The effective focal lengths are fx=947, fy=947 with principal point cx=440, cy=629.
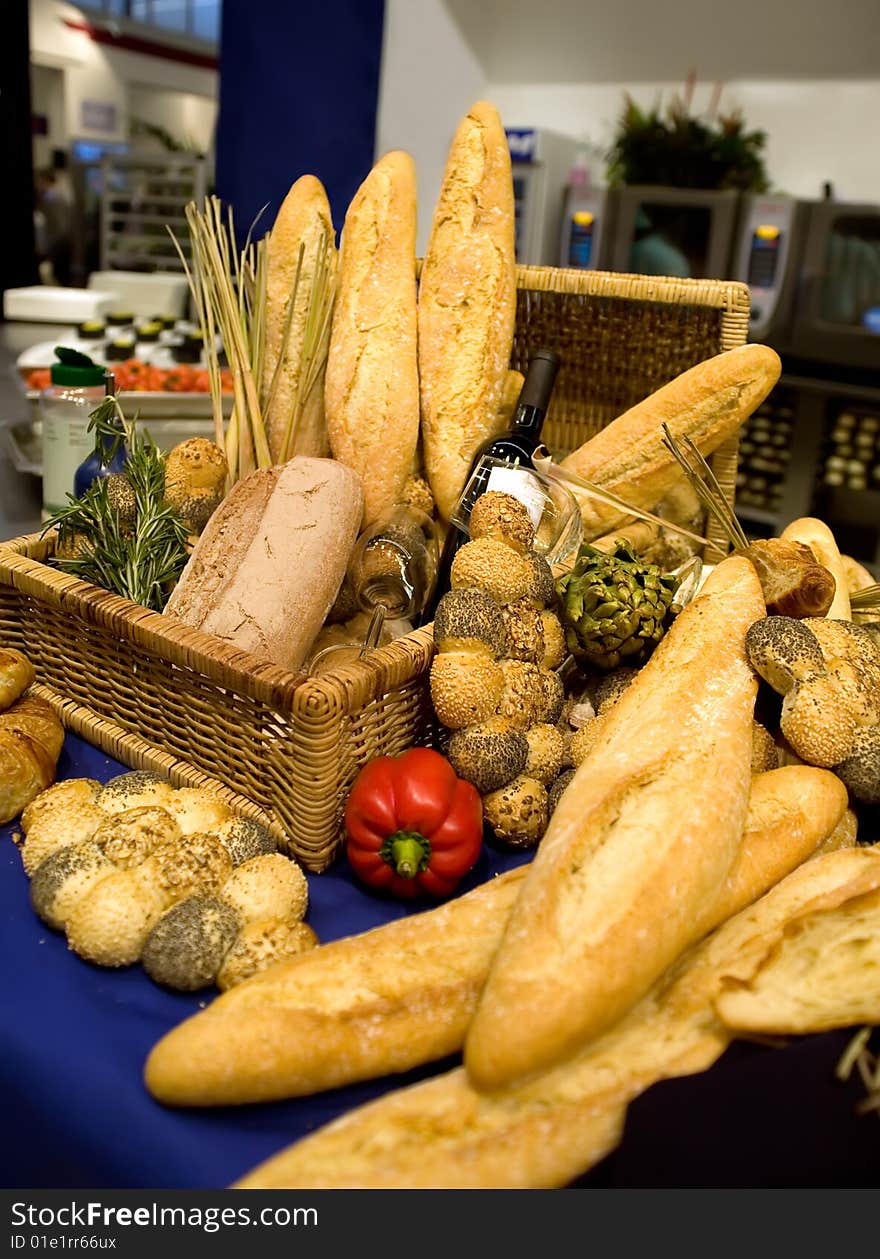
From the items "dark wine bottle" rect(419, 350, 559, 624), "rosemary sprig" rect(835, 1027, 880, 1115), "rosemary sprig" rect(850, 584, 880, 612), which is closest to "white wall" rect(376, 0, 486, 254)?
"dark wine bottle" rect(419, 350, 559, 624)

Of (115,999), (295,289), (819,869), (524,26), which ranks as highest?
(524,26)

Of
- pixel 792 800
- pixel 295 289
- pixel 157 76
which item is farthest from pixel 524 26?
pixel 157 76

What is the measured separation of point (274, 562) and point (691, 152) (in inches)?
130

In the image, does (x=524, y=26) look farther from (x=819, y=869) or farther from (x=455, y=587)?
(x=819, y=869)

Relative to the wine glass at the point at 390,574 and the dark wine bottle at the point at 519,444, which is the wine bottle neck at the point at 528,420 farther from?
the wine glass at the point at 390,574

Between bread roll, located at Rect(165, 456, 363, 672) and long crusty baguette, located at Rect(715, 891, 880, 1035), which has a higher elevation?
bread roll, located at Rect(165, 456, 363, 672)

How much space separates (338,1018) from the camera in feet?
2.30

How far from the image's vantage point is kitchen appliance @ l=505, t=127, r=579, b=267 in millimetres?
3902

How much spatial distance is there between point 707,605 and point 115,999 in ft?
2.34

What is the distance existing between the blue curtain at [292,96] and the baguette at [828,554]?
240 cm

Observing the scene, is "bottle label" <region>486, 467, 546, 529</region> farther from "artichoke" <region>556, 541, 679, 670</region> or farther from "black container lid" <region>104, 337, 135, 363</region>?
"black container lid" <region>104, 337, 135, 363</region>

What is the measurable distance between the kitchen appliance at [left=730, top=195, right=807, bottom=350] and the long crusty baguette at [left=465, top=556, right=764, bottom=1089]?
2.84 meters

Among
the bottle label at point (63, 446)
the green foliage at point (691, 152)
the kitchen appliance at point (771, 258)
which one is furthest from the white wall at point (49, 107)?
the bottle label at point (63, 446)

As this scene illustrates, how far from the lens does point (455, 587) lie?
1.11 metres
